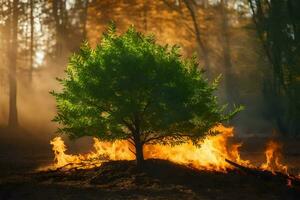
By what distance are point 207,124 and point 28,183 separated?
525 centimetres

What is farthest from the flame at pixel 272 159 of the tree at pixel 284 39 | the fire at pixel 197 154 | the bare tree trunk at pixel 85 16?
the bare tree trunk at pixel 85 16

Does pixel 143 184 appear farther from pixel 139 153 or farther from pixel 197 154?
pixel 197 154

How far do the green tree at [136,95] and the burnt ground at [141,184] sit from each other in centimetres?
85

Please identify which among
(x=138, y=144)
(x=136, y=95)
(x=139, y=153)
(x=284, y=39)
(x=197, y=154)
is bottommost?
(x=197, y=154)

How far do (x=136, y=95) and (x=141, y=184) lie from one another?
248 centimetres

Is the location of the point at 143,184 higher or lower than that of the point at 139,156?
lower

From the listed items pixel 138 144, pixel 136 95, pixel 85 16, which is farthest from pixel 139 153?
pixel 85 16

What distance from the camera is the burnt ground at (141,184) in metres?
11.9

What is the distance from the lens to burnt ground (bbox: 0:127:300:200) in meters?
11.9

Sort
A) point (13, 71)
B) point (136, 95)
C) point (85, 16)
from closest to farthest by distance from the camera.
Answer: point (136, 95) < point (13, 71) < point (85, 16)

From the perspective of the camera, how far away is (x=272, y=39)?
2941cm

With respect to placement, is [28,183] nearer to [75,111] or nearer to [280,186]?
[75,111]

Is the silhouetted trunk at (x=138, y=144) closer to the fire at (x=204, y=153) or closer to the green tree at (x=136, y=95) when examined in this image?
the green tree at (x=136, y=95)

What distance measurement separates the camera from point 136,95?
45.6 feet
